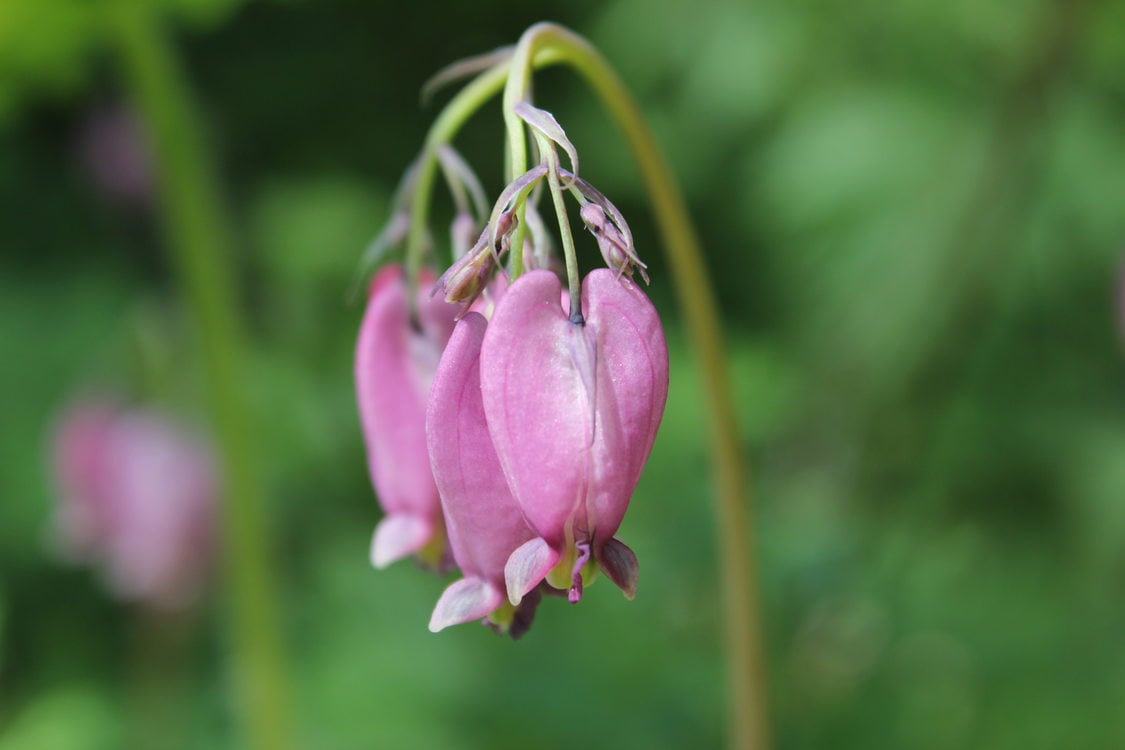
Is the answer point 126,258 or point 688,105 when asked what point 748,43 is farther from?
point 126,258

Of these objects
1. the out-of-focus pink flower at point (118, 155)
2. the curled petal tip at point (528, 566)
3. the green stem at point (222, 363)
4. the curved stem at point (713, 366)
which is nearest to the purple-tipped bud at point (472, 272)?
the curled petal tip at point (528, 566)

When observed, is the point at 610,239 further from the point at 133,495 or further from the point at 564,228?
the point at 133,495

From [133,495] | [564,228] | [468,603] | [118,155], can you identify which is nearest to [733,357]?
[133,495]

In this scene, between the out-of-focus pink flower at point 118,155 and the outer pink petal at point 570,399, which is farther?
the out-of-focus pink flower at point 118,155

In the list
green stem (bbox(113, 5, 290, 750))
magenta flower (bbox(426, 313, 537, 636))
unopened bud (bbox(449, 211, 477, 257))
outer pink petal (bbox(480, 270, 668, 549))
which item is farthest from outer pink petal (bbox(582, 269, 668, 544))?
green stem (bbox(113, 5, 290, 750))

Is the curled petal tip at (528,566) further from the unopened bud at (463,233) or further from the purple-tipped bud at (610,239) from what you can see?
the unopened bud at (463,233)

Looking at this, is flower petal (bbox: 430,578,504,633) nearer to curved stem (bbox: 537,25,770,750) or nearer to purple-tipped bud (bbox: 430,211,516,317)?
purple-tipped bud (bbox: 430,211,516,317)
